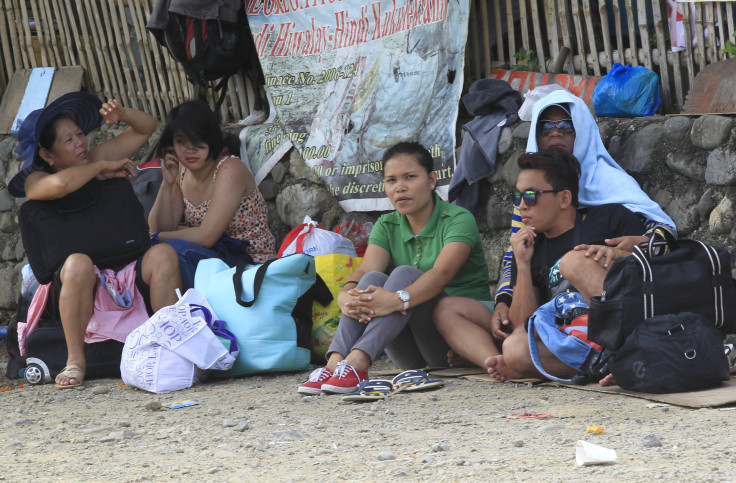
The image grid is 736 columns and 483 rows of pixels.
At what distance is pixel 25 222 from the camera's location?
189 inches

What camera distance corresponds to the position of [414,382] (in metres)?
3.83

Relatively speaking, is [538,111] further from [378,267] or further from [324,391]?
[324,391]

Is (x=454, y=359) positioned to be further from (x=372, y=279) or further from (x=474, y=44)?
(x=474, y=44)

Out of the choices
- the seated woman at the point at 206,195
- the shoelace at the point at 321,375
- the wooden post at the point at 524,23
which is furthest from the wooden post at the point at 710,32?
the seated woman at the point at 206,195

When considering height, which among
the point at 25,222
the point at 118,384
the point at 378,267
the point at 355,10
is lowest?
the point at 118,384

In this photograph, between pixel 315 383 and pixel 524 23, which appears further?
pixel 524 23

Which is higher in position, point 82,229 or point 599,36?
point 599,36

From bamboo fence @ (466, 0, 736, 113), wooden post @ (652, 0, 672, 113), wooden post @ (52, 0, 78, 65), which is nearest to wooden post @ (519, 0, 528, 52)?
bamboo fence @ (466, 0, 736, 113)

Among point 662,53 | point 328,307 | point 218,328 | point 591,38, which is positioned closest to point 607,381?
point 328,307

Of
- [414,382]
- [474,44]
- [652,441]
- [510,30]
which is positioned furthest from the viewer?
[474,44]

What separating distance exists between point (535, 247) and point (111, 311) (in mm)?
2079

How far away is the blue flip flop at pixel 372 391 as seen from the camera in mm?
3654

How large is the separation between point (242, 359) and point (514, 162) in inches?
64.8

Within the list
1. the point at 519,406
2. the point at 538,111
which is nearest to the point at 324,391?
the point at 519,406
